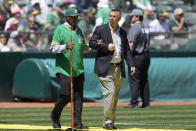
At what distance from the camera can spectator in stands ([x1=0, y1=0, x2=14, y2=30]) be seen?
19312 mm

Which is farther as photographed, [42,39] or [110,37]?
[42,39]

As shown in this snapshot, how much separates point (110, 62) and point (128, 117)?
9.42 feet

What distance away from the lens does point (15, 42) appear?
1717 centimetres

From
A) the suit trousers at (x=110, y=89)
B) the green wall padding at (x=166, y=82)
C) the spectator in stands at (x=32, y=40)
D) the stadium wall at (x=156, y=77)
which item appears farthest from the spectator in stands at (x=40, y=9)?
the suit trousers at (x=110, y=89)

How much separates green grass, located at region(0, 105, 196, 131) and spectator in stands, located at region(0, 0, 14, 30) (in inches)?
229

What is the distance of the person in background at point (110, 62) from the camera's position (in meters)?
9.45

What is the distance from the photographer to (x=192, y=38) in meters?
18.6

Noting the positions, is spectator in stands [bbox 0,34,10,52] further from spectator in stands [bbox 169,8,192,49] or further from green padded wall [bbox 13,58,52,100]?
spectator in stands [bbox 169,8,192,49]

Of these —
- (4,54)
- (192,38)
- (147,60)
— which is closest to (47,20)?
(4,54)

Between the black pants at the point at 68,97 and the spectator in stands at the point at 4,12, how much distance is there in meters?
10.4

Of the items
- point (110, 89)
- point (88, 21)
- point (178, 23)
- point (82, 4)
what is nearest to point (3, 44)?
point (88, 21)

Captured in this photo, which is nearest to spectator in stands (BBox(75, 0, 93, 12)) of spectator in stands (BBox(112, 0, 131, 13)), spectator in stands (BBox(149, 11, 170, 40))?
spectator in stands (BBox(112, 0, 131, 13))

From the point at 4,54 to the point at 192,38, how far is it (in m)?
6.15

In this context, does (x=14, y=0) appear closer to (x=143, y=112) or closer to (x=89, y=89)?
(x=89, y=89)
